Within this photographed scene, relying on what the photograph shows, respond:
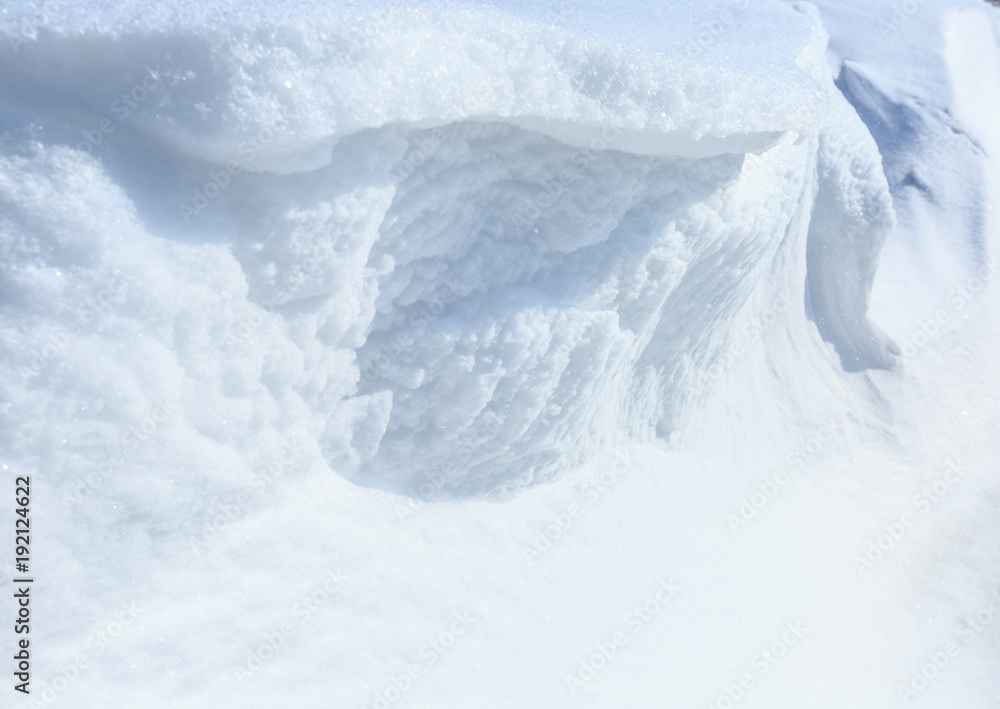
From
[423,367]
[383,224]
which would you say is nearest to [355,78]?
[383,224]

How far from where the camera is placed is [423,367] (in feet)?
4.64

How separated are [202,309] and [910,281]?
3.07 metres

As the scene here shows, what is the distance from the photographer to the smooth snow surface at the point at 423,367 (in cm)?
98

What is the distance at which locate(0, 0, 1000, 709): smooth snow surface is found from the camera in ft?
3.20

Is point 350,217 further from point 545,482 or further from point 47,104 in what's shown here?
point 545,482

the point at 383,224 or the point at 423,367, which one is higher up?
the point at 383,224

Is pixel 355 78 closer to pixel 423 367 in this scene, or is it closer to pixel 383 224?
pixel 383 224

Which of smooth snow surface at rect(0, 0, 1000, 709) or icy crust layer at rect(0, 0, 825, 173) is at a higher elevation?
icy crust layer at rect(0, 0, 825, 173)

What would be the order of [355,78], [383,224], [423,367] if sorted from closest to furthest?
1. [355,78]
2. [383,224]
3. [423,367]

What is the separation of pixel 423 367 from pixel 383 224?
296 millimetres

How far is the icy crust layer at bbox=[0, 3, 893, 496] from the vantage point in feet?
3.15

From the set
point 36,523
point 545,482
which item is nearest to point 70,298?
point 36,523

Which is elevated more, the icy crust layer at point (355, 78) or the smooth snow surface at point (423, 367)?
the icy crust layer at point (355, 78)

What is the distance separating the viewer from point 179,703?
1179mm
